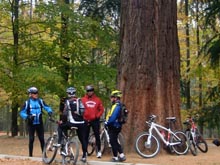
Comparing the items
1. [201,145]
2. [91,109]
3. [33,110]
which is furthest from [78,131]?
[201,145]

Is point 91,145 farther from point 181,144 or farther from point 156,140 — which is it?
point 181,144

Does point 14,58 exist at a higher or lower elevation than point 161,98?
higher

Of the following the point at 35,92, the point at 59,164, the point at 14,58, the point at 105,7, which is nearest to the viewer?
the point at 59,164

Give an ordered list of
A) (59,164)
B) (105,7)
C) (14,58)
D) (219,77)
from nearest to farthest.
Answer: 1. (59,164)
2. (14,58)
3. (219,77)
4. (105,7)

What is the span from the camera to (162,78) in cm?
1199

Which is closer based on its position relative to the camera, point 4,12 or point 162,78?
point 162,78

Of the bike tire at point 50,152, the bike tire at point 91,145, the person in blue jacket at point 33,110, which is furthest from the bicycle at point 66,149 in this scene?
the bike tire at point 91,145

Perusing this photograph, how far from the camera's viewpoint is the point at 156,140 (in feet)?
37.2

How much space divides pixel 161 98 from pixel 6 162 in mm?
4495

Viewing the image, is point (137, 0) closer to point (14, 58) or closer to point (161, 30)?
point (161, 30)

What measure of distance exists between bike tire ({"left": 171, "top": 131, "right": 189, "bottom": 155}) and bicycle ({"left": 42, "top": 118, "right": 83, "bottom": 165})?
3.30 meters

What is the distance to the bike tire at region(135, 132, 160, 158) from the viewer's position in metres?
11.2

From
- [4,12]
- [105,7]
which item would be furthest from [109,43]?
[4,12]

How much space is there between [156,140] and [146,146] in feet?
1.16
